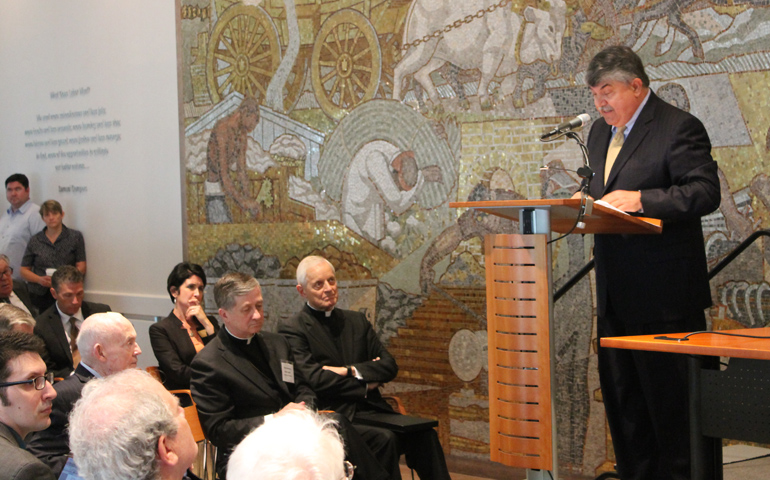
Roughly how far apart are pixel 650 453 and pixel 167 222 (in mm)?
5099

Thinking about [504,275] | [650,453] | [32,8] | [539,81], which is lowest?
[650,453]

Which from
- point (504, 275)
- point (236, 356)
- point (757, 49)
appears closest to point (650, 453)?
point (504, 275)

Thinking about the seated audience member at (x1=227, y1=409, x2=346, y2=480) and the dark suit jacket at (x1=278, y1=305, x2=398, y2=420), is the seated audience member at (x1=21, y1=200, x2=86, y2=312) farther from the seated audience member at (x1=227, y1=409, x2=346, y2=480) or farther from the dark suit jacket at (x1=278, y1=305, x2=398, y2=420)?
the seated audience member at (x1=227, y1=409, x2=346, y2=480)

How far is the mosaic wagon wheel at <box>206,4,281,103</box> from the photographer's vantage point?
6480 millimetres

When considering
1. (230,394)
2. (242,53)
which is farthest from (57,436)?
(242,53)

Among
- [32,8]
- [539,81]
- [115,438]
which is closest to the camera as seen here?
[115,438]

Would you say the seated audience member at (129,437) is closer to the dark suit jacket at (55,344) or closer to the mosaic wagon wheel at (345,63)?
the dark suit jacket at (55,344)

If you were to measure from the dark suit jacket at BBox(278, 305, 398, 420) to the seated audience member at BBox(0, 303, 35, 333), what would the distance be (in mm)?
1398

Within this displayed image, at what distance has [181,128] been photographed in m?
7.05

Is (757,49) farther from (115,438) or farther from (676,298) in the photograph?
(115,438)

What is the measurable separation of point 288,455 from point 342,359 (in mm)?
3167

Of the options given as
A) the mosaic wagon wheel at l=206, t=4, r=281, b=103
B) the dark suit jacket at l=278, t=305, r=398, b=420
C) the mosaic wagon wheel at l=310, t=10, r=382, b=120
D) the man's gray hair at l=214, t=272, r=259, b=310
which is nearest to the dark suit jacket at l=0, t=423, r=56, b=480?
the man's gray hair at l=214, t=272, r=259, b=310

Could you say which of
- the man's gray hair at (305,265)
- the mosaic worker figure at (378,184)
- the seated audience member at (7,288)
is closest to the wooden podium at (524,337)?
the man's gray hair at (305,265)

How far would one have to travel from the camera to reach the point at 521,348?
2789 millimetres
